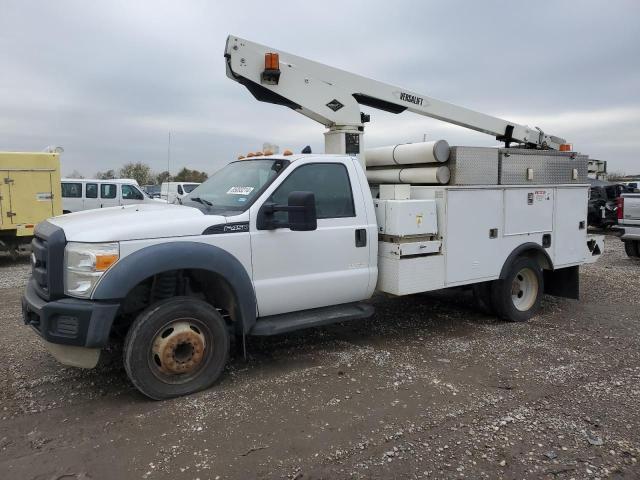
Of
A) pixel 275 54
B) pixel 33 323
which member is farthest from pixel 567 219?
pixel 33 323

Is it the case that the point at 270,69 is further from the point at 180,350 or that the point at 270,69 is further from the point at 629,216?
the point at 629,216

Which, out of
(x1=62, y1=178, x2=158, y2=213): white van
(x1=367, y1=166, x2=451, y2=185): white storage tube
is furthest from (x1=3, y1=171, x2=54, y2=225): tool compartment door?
(x1=367, y1=166, x2=451, y2=185): white storage tube

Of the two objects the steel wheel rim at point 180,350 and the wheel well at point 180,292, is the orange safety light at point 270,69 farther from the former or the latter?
the steel wheel rim at point 180,350

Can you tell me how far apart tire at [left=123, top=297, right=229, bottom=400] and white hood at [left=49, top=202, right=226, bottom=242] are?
1.86 feet

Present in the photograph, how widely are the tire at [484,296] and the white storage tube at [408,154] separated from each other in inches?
68.1

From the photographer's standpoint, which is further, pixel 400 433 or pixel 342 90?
pixel 342 90

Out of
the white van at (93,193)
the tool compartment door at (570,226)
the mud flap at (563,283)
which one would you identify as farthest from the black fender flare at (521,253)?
the white van at (93,193)

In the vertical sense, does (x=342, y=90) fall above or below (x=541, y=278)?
above

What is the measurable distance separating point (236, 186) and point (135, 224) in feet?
3.95

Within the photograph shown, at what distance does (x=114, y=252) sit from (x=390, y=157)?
11.9ft

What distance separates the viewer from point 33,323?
13.7 ft

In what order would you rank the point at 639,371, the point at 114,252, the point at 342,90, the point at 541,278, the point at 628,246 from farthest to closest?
the point at 628,246, the point at 541,278, the point at 342,90, the point at 639,371, the point at 114,252

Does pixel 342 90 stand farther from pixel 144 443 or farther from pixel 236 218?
pixel 144 443

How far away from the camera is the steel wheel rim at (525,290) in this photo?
677cm
